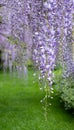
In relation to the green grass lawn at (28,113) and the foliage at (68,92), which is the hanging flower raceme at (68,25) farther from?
the green grass lawn at (28,113)

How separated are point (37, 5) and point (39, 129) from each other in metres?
4.87

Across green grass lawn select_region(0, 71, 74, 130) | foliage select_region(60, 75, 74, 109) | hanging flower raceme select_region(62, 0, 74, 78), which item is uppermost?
hanging flower raceme select_region(62, 0, 74, 78)

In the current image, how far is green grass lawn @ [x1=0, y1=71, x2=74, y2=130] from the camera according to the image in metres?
8.49

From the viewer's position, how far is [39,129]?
831 cm

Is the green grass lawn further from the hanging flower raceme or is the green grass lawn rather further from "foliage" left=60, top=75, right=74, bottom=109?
the hanging flower raceme

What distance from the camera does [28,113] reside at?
917cm

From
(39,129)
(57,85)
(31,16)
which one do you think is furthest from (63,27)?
(57,85)

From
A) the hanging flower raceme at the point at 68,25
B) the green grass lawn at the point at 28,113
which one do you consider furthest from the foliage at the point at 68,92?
the hanging flower raceme at the point at 68,25

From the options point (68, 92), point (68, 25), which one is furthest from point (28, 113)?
point (68, 25)

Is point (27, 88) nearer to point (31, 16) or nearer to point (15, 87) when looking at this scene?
point (15, 87)

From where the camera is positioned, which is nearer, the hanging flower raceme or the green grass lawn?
the hanging flower raceme

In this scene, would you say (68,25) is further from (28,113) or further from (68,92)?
(28,113)

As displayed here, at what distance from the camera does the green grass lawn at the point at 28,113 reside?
8492 millimetres

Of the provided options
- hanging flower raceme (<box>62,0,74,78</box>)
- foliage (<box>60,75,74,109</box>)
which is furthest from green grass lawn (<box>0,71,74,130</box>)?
hanging flower raceme (<box>62,0,74,78</box>)
